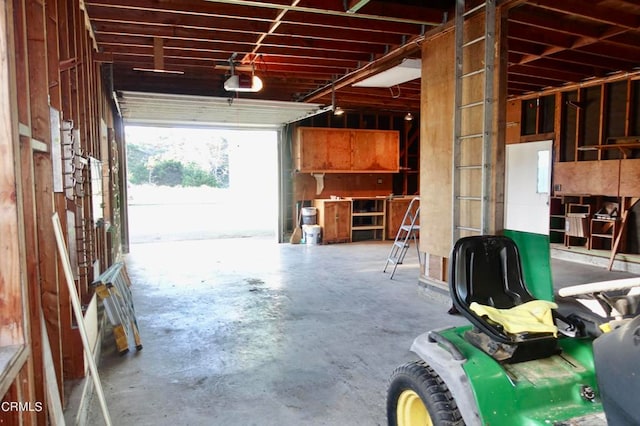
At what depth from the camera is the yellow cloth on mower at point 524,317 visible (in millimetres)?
1939

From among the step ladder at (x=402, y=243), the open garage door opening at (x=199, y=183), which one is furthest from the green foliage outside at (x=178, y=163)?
the step ladder at (x=402, y=243)

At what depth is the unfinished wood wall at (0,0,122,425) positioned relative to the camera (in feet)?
5.22

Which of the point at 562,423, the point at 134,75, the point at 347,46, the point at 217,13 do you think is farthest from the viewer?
the point at 134,75

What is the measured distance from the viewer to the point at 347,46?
19.0 ft

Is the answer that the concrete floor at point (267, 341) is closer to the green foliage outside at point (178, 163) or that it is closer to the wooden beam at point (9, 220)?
the wooden beam at point (9, 220)

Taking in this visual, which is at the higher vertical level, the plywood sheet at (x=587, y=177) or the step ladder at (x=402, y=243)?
the plywood sheet at (x=587, y=177)

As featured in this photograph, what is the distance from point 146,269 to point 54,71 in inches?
186

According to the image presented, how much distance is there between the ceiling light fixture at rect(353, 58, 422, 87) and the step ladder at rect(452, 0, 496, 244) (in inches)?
54.5

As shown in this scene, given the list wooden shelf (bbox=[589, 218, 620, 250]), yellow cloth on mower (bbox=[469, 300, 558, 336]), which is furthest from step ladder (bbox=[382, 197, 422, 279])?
yellow cloth on mower (bbox=[469, 300, 558, 336])

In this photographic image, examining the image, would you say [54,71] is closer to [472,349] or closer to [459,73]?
[472,349]

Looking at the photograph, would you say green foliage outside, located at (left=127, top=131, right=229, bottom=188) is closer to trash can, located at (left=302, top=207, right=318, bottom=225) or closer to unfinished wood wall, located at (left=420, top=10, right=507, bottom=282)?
trash can, located at (left=302, top=207, right=318, bottom=225)

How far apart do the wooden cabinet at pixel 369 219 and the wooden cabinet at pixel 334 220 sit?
42 centimetres

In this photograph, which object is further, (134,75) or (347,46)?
(134,75)

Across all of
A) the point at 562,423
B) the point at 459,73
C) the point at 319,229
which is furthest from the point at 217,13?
the point at 319,229
